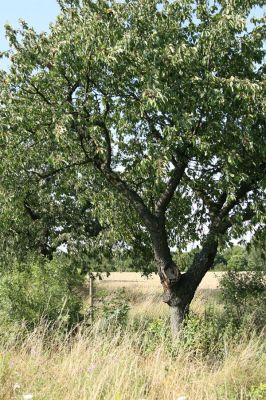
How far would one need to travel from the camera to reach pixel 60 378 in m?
5.35

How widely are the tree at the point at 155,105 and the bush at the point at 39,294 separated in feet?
5.17

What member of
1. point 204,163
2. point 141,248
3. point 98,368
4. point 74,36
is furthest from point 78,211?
point 98,368

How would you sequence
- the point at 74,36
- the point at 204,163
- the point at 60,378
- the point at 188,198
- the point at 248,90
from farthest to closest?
the point at 188,198 → the point at 204,163 → the point at 74,36 → the point at 248,90 → the point at 60,378

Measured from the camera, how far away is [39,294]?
9.48 metres

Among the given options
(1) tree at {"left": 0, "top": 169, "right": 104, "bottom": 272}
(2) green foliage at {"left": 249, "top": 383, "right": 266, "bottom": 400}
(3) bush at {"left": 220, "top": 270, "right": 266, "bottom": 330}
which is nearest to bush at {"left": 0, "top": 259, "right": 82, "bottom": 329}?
(1) tree at {"left": 0, "top": 169, "right": 104, "bottom": 272}

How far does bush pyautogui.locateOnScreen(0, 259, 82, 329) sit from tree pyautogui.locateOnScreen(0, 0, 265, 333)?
62.0 inches

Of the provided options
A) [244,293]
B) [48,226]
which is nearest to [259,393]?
[244,293]

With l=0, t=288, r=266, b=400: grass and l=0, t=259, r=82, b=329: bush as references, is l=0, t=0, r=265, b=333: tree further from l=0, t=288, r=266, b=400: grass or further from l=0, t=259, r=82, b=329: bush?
l=0, t=288, r=266, b=400: grass

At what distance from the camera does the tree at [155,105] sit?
8.32 m

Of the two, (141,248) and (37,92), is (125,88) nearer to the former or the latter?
(37,92)

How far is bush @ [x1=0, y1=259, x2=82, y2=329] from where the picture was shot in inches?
362

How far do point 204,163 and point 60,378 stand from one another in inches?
233

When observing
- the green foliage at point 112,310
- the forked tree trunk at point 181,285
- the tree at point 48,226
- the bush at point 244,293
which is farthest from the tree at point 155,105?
the tree at point 48,226

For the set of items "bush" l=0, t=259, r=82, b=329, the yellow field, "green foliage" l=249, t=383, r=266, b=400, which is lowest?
"green foliage" l=249, t=383, r=266, b=400
